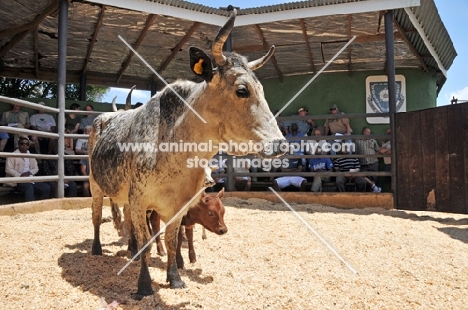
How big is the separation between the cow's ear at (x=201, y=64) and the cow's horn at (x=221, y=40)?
7 centimetres

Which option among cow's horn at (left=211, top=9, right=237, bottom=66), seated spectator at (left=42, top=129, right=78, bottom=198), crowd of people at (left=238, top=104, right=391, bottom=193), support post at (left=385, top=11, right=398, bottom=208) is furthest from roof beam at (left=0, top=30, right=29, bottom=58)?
cow's horn at (left=211, top=9, right=237, bottom=66)

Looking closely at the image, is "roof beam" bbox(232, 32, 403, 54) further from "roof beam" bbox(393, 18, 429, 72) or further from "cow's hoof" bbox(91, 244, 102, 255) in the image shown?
"cow's hoof" bbox(91, 244, 102, 255)

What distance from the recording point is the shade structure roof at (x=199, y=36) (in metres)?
8.08

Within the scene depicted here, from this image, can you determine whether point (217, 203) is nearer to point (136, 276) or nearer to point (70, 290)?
point (136, 276)

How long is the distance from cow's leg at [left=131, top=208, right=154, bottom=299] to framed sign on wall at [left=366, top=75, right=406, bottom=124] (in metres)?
10.0

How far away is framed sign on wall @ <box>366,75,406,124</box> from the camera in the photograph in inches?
466

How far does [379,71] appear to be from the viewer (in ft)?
39.2

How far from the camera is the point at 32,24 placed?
28.0 ft

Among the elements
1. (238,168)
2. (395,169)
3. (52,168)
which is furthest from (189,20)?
(395,169)

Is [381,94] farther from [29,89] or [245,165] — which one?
[29,89]

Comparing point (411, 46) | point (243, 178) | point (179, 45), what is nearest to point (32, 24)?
point (179, 45)

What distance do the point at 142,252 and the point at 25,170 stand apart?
5267mm

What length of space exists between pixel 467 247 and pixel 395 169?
3.19m

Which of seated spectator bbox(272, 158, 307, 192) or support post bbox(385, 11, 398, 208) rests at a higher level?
support post bbox(385, 11, 398, 208)
